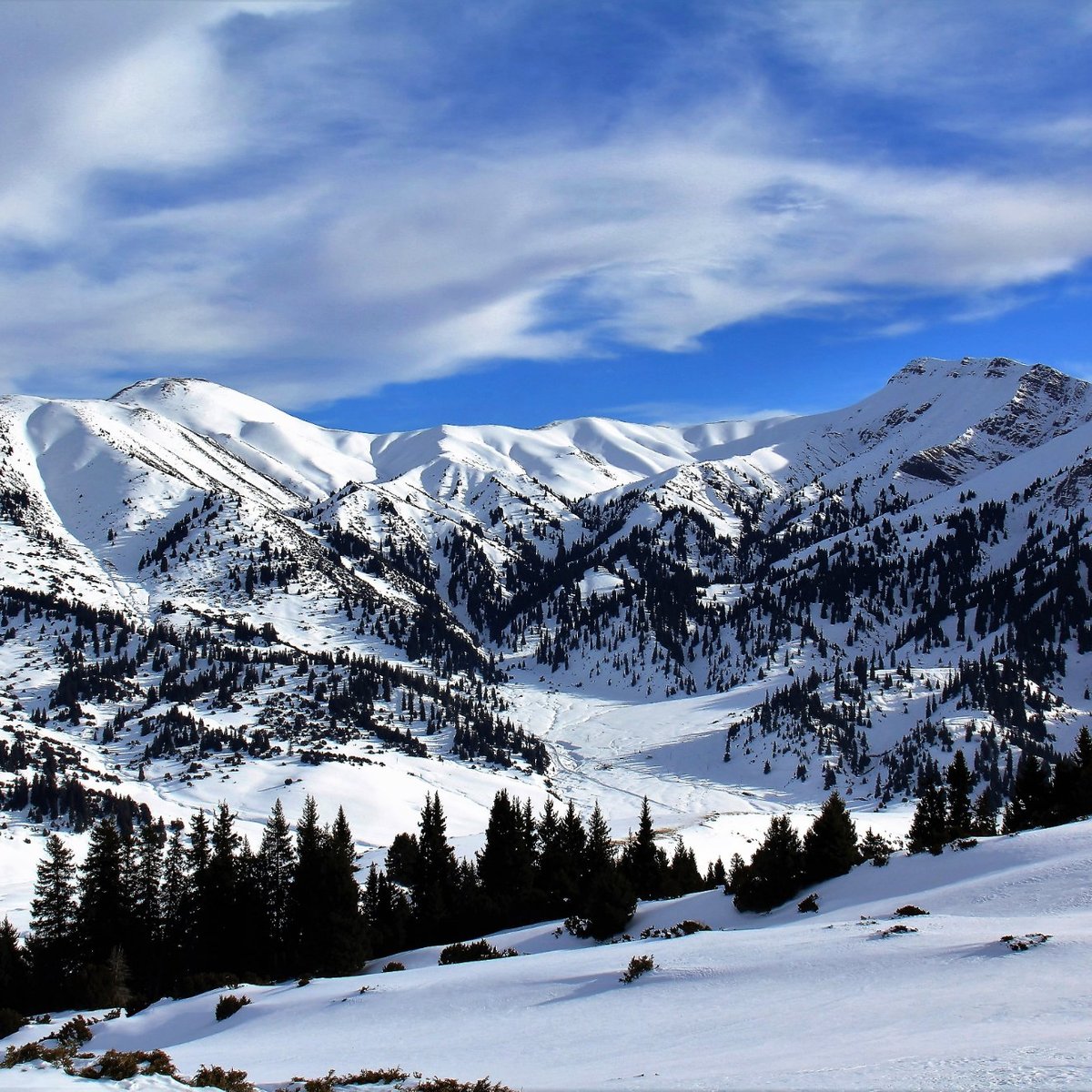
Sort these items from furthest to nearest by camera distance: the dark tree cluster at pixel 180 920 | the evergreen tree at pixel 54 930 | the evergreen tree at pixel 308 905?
the evergreen tree at pixel 54 930 → the dark tree cluster at pixel 180 920 → the evergreen tree at pixel 308 905

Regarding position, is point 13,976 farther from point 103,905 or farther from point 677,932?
point 677,932

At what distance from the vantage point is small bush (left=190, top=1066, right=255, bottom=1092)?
78.4 ft

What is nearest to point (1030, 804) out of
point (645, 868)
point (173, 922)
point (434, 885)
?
point (645, 868)

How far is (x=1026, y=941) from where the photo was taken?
26.6 m

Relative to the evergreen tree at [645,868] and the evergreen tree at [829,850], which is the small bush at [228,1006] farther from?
the evergreen tree at [645,868]

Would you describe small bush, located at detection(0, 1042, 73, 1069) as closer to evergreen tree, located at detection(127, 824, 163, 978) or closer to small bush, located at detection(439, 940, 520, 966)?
small bush, located at detection(439, 940, 520, 966)

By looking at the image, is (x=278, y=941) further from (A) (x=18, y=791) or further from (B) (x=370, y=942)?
(A) (x=18, y=791)

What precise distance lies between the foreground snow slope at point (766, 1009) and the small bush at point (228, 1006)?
→ 2.48 ft

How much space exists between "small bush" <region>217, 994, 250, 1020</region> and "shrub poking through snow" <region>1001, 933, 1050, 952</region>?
3381cm

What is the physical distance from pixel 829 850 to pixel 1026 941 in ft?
100

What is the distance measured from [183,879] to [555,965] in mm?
54208

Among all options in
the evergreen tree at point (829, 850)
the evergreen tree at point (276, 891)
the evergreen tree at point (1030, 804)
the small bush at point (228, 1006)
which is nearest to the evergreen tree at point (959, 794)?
the evergreen tree at point (1030, 804)

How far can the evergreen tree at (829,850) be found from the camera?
5528 cm

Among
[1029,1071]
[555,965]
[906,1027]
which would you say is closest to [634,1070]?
[906,1027]
